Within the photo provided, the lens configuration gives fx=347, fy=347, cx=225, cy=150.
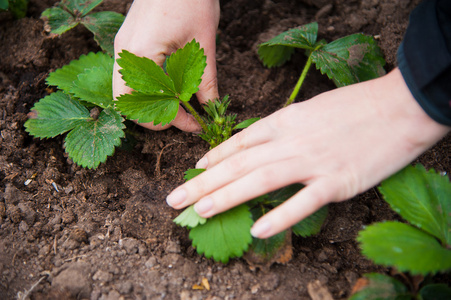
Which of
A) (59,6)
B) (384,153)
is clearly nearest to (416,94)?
(384,153)

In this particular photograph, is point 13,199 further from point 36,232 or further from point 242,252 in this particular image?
point 242,252

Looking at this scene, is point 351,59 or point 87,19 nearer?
point 351,59

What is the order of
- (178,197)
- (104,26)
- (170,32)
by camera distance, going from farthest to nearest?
1. (104,26)
2. (170,32)
3. (178,197)

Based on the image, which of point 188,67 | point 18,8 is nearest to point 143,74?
point 188,67

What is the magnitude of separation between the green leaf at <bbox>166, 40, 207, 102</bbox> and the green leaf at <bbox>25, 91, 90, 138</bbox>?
66cm

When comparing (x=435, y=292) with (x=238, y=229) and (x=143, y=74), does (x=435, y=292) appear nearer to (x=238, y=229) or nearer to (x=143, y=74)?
(x=238, y=229)

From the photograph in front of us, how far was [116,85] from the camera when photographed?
1.86m

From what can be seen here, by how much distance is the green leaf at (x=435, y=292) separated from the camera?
1355 mm

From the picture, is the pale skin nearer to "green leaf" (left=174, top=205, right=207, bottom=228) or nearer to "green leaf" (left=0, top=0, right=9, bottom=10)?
"green leaf" (left=174, top=205, right=207, bottom=228)

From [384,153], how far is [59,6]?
7.61ft

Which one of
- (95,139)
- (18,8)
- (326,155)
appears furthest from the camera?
(18,8)

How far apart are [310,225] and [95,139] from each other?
1.21m

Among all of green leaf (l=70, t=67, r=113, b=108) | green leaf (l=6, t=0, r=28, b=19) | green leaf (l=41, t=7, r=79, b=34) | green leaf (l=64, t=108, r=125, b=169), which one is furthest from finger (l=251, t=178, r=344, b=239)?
green leaf (l=6, t=0, r=28, b=19)

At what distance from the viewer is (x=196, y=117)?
5.98 ft
